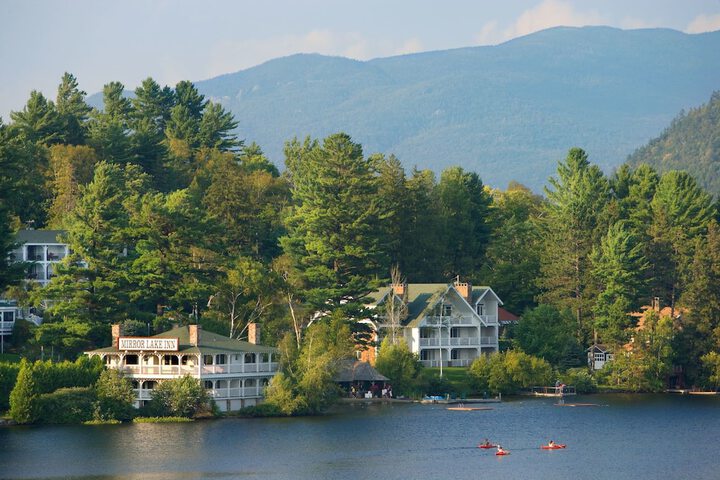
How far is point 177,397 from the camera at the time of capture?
97.1m

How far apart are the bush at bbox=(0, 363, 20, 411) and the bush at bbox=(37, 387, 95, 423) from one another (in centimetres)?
274

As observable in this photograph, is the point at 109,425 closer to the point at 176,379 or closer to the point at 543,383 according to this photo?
the point at 176,379

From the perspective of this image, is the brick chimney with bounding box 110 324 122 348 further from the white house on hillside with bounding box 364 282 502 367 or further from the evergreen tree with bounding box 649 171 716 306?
the evergreen tree with bounding box 649 171 716 306

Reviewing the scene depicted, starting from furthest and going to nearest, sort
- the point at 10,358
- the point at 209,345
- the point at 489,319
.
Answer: the point at 489,319
the point at 10,358
the point at 209,345

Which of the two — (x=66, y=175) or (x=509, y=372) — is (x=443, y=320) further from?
(x=66, y=175)

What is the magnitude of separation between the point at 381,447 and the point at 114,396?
62.8 feet

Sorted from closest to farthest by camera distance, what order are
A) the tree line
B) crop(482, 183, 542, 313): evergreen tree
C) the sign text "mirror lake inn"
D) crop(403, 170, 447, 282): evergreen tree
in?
the sign text "mirror lake inn", the tree line, crop(403, 170, 447, 282): evergreen tree, crop(482, 183, 542, 313): evergreen tree

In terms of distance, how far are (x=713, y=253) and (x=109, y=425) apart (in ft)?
192

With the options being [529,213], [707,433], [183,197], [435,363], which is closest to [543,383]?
[435,363]

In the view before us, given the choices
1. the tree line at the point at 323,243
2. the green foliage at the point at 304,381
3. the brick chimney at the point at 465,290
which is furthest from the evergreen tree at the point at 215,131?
the green foliage at the point at 304,381

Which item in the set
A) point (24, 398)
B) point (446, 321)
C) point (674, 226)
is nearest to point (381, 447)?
point (24, 398)

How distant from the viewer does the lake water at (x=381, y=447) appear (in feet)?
261

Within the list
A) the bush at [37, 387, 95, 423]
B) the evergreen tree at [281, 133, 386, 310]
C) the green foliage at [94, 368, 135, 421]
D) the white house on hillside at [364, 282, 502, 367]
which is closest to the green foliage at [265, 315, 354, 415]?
the green foliage at [94, 368, 135, 421]

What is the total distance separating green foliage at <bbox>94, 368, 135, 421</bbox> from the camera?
9550cm
